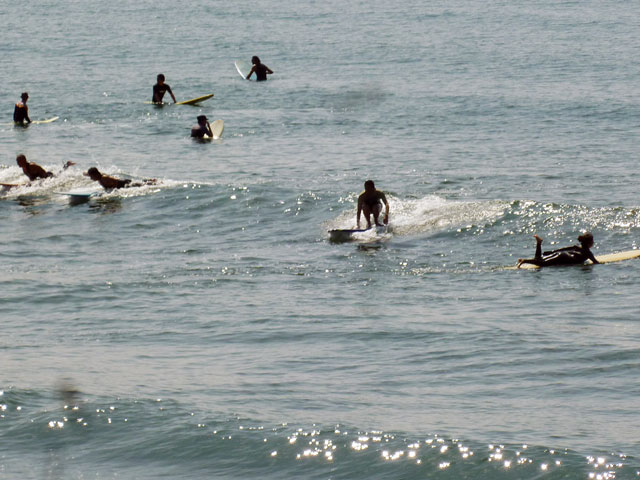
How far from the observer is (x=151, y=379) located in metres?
14.2

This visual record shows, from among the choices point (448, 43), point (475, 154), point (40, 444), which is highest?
point (448, 43)

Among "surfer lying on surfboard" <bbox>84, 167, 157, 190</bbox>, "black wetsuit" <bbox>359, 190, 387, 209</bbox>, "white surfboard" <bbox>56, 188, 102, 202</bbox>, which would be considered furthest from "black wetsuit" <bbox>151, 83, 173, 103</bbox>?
"black wetsuit" <bbox>359, 190, 387, 209</bbox>

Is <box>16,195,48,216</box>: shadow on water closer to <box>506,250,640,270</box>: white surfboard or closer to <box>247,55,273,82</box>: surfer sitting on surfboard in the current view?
<box>506,250,640,270</box>: white surfboard

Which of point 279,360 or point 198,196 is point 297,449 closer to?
point 279,360

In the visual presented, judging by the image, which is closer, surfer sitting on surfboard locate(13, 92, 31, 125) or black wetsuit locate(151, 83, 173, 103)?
surfer sitting on surfboard locate(13, 92, 31, 125)

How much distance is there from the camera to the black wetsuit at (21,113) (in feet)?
125

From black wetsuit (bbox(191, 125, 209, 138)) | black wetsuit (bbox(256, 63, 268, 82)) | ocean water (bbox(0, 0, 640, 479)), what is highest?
black wetsuit (bbox(256, 63, 268, 82))

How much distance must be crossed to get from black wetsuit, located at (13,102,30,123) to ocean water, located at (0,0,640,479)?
1.95 ft

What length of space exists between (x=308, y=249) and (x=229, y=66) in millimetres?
32126

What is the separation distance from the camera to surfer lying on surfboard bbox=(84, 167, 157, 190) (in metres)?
27.5

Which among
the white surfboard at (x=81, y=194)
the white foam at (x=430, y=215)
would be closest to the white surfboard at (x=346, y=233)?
the white foam at (x=430, y=215)

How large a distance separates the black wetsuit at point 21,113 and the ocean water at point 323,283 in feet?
1.95

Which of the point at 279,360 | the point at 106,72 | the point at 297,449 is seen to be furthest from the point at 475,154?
the point at 106,72

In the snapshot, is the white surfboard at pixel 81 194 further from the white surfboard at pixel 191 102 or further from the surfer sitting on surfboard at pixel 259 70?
the surfer sitting on surfboard at pixel 259 70
